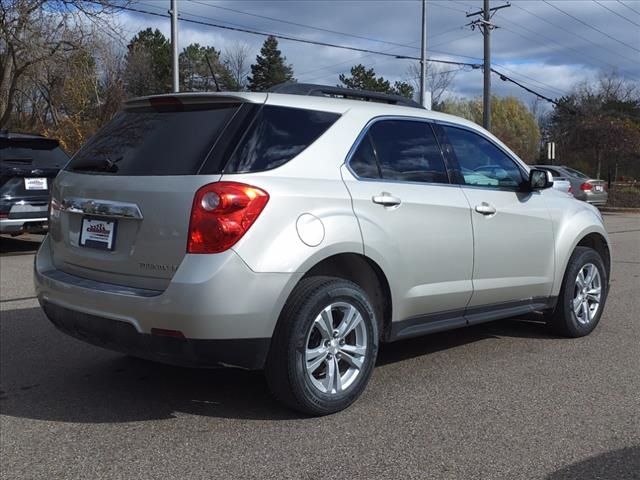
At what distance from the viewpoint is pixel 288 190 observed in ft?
12.2

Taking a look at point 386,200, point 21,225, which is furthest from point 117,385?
point 21,225

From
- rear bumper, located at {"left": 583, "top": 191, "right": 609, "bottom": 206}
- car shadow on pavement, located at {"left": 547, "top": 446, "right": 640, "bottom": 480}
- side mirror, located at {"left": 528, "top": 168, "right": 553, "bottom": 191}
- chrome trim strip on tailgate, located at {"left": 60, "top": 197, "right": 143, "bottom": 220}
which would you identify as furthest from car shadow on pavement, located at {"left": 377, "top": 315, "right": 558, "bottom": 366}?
rear bumper, located at {"left": 583, "top": 191, "right": 609, "bottom": 206}

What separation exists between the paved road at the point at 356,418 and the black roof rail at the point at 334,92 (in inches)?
75.6

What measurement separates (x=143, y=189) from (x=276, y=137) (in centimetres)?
79

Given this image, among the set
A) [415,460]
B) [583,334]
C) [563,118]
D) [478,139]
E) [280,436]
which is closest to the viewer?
[415,460]

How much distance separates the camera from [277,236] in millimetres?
3619

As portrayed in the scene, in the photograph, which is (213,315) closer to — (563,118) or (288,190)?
(288,190)

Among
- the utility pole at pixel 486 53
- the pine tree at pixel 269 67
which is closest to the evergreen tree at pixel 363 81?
the pine tree at pixel 269 67

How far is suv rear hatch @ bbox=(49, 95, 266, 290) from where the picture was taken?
362cm

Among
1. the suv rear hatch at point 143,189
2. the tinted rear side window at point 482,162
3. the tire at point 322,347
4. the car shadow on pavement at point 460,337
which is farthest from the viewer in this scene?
the car shadow on pavement at point 460,337

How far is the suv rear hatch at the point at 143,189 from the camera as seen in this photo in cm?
362

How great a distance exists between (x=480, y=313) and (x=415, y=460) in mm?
1838

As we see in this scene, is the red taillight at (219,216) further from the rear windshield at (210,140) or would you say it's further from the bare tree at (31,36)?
the bare tree at (31,36)

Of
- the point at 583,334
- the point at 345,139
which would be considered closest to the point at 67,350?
the point at 345,139
